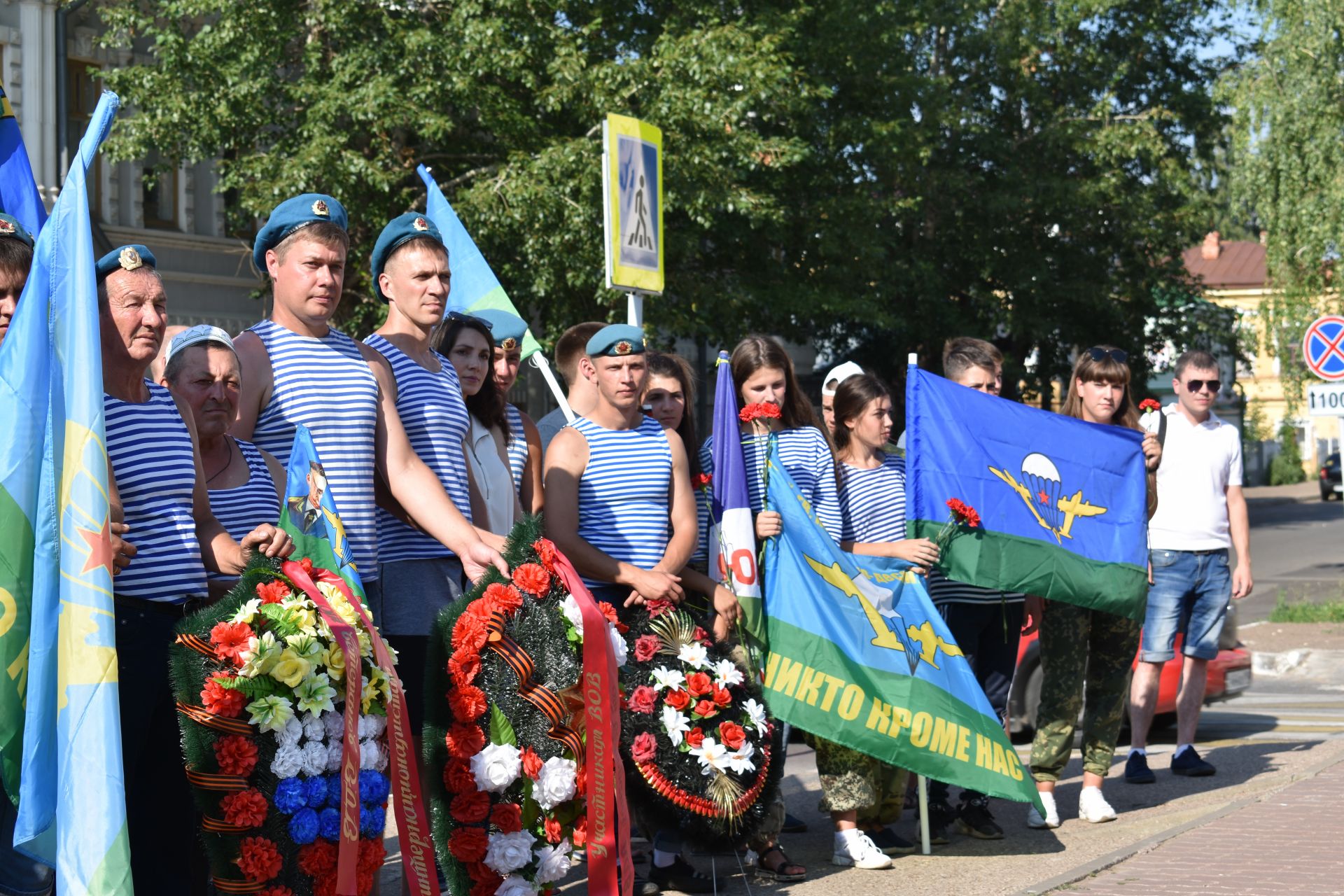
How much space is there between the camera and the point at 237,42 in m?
18.6

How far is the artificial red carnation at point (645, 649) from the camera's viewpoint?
5.71m

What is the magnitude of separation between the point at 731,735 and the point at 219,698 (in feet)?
6.59

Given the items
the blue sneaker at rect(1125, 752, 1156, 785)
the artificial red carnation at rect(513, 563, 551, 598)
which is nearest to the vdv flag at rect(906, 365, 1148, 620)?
the blue sneaker at rect(1125, 752, 1156, 785)

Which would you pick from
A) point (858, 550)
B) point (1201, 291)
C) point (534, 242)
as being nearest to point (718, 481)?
point (858, 550)

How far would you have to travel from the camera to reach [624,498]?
19.6 feet

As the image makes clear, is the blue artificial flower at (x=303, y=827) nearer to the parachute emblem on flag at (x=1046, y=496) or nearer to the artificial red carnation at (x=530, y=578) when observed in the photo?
→ the artificial red carnation at (x=530, y=578)

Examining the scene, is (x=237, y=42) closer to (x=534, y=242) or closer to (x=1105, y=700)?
(x=534, y=242)

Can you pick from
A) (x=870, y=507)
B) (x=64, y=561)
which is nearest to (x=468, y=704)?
(x=64, y=561)

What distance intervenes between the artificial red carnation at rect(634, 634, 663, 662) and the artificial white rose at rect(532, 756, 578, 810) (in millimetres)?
832

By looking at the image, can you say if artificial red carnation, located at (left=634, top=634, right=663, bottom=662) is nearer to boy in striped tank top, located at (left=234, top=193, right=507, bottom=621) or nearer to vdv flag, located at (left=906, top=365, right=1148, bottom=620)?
boy in striped tank top, located at (left=234, top=193, right=507, bottom=621)

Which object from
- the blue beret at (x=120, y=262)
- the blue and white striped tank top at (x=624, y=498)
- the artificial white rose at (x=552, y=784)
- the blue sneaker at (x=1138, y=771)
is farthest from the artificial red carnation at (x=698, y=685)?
the blue sneaker at (x=1138, y=771)

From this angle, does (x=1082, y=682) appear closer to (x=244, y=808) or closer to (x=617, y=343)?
(x=617, y=343)

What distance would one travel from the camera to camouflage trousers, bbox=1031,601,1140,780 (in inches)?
287

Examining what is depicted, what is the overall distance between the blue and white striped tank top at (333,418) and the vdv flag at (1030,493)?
9.54 ft
